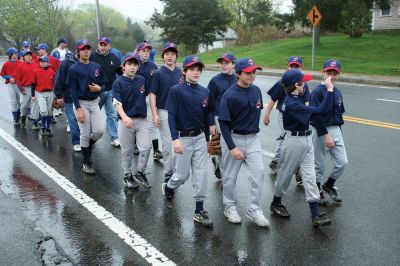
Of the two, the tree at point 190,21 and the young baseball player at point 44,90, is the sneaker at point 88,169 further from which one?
the tree at point 190,21

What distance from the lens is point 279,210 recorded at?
5410 millimetres

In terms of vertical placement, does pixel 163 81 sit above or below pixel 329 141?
above

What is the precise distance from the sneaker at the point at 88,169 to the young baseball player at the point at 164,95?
1.46 metres

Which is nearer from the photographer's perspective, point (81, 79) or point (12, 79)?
point (81, 79)

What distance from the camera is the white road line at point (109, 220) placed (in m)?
A: 4.40

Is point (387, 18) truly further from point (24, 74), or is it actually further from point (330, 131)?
point (330, 131)

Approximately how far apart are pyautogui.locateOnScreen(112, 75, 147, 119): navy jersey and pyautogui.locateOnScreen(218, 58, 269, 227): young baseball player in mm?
1756

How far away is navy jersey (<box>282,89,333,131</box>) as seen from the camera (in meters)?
5.15

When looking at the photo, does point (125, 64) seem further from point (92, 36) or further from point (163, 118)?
point (92, 36)

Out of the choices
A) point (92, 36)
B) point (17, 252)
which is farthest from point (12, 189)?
point (92, 36)

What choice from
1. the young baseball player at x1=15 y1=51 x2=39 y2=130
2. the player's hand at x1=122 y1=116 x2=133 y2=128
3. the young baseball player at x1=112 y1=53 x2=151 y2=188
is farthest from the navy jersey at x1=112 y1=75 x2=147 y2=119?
the young baseball player at x1=15 y1=51 x2=39 y2=130

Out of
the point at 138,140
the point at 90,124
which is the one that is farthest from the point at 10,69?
the point at 138,140

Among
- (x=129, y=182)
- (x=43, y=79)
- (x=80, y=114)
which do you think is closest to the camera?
(x=129, y=182)

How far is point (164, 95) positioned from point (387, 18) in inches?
1407
